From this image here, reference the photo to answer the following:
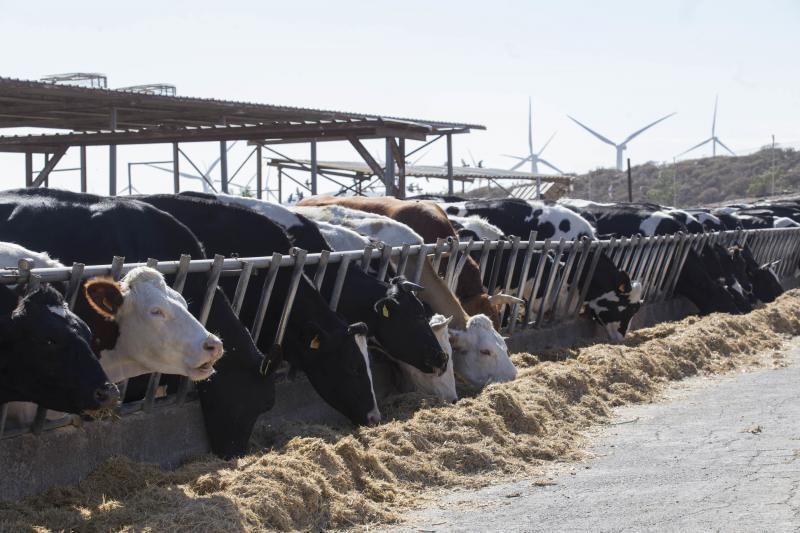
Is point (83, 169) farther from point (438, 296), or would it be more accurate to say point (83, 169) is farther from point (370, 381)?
point (370, 381)

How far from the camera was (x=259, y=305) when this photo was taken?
966 centimetres

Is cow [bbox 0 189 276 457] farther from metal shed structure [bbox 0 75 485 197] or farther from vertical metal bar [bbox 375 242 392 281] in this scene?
metal shed structure [bbox 0 75 485 197]

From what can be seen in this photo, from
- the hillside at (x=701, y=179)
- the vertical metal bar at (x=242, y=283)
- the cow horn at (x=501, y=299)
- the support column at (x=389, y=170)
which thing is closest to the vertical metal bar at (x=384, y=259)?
the cow horn at (x=501, y=299)

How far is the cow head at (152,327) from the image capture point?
7.71 meters

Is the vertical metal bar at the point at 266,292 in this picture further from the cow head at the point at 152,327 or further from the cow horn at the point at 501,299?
the cow horn at the point at 501,299

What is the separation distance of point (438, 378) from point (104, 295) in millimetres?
3934

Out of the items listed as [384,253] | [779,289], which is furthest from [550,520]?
[779,289]

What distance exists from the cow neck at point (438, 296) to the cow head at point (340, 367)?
2.60m

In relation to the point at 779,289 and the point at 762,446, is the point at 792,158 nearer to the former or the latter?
the point at 779,289

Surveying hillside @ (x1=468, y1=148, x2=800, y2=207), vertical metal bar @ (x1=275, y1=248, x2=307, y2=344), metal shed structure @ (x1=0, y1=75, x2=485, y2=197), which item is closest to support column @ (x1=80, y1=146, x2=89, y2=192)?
metal shed structure @ (x1=0, y1=75, x2=485, y2=197)

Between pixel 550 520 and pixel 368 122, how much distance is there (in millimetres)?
13788

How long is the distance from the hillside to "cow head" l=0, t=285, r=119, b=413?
7923 centimetres

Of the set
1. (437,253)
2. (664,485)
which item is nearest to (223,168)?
(437,253)

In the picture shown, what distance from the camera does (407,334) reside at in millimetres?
10875
